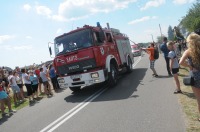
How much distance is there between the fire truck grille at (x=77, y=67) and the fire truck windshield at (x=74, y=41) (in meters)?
0.67

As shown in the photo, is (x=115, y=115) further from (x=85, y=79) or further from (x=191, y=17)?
(x=191, y=17)

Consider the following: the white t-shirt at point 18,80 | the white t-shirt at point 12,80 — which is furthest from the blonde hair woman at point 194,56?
the white t-shirt at point 18,80

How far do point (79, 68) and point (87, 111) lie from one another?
3213mm

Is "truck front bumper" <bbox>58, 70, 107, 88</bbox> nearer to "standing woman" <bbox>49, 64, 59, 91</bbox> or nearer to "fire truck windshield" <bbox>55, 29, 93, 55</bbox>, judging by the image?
"fire truck windshield" <bbox>55, 29, 93, 55</bbox>

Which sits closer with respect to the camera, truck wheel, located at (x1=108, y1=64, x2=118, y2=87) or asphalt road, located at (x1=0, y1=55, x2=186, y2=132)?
asphalt road, located at (x1=0, y1=55, x2=186, y2=132)

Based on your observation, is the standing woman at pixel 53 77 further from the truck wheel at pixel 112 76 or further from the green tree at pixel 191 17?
the green tree at pixel 191 17

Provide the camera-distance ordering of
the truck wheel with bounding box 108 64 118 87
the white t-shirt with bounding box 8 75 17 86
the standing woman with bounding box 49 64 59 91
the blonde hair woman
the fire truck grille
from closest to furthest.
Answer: the blonde hair woman → the fire truck grille → the truck wheel with bounding box 108 64 118 87 → the white t-shirt with bounding box 8 75 17 86 → the standing woman with bounding box 49 64 59 91

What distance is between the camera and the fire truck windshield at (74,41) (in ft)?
39.4

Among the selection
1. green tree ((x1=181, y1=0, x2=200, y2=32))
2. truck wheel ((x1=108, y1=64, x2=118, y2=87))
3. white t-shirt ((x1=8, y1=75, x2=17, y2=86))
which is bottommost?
truck wheel ((x1=108, y1=64, x2=118, y2=87))

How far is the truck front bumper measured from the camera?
11625 millimetres

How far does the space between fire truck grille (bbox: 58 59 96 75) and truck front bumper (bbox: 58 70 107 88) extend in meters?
0.24

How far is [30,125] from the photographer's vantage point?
8.73 m

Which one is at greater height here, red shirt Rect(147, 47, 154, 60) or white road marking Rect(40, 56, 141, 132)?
red shirt Rect(147, 47, 154, 60)

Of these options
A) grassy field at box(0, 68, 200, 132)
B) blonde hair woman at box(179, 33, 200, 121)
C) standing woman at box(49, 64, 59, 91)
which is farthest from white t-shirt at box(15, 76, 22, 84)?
blonde hair woman at box(179, 33, 200, 121)
